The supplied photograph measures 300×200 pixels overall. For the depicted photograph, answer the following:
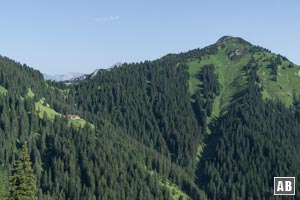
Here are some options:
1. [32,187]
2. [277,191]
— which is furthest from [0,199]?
[277,191]

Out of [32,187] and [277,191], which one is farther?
[32,187]

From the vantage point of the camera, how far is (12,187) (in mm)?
57625

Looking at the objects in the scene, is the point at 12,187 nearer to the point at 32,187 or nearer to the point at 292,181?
the point at 32,187

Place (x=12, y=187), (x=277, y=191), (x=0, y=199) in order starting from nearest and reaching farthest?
1. (x=277, y=191)
2. (x=12, y=187)
3. (x=0, y=199)

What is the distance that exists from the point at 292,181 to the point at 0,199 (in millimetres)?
47340

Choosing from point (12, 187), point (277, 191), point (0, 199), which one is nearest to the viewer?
point (277, 191)

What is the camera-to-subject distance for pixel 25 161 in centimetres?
5800

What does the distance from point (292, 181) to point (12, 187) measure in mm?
31839

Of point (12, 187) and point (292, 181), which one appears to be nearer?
point (292, 181)

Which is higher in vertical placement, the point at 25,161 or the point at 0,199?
the point at 25,161

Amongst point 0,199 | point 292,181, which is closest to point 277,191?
point 292,181

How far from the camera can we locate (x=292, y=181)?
49.9 metres

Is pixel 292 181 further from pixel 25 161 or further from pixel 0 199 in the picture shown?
pixel 0 199

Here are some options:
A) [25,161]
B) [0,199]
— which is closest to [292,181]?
[25,161]
